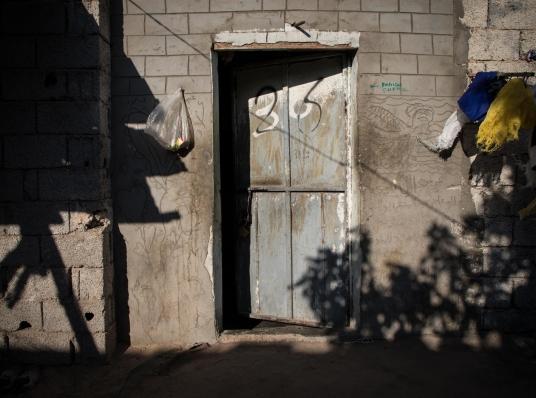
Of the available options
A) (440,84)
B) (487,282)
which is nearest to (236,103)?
(440,84)

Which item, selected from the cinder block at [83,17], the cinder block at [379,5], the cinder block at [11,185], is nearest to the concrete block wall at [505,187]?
the cinder block at [379,5]

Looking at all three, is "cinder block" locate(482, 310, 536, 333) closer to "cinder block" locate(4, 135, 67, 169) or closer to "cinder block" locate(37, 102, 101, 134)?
"cinder block" locate(37, 102, 101, 134)

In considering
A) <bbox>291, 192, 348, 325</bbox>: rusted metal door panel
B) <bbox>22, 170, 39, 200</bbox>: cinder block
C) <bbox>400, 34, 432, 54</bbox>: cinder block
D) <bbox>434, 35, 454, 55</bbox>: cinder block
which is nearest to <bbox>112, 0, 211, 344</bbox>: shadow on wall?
<bbox>22, 170, 39, 200</bbox>: cinder block

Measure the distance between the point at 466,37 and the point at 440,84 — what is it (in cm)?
46

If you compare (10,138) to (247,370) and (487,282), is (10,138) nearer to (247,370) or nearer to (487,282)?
(247,370)

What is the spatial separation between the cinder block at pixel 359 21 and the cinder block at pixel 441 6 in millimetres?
489

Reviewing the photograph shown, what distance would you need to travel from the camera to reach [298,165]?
11.8 ft

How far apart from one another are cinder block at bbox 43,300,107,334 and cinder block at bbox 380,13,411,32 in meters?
3.31

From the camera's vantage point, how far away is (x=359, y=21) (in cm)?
325

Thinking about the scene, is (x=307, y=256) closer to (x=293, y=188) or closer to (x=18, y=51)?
(x=293, y=188)

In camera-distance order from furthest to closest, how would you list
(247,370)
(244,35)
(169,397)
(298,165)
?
1. (298,165)
2. (244,35)
3. (247,370)
4. (169,397)

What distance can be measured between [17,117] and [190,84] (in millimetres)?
1406

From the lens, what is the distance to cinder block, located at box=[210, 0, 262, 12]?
3.22m

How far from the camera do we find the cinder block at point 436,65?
129 inches
